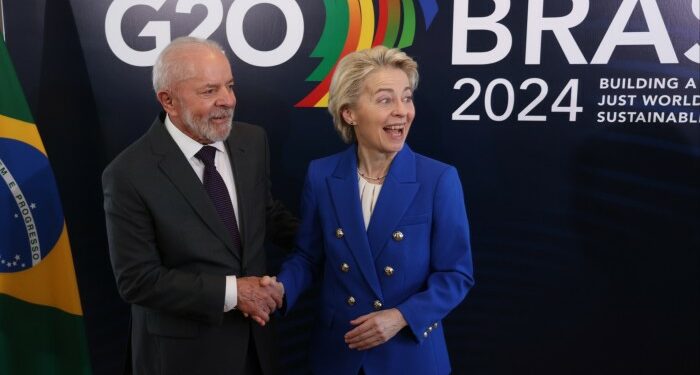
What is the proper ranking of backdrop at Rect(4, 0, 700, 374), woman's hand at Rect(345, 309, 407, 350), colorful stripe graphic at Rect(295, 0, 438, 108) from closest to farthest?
woman's hand at Rect(345, 309, 407, 350) → backdrop at Rect(4, 0, 700, 374) → colorful stripe graphic at Rect(295, 0, 438, 108)

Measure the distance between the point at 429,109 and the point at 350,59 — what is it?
2.47 feet

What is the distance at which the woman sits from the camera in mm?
1758

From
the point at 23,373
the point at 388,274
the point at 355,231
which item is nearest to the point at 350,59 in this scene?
the point at 355,231

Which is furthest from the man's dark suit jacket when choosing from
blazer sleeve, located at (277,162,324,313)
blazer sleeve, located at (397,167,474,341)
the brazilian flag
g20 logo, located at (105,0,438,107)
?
the brazilian flag

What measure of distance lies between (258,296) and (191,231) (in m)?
0.28

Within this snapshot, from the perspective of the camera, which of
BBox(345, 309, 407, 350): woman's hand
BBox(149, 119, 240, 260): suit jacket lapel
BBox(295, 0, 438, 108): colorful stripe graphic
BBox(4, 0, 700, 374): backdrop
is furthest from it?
BBox(295, 0, 438, 108): colorful stripe graphic

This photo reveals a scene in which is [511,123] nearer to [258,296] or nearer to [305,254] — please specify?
[305,254]

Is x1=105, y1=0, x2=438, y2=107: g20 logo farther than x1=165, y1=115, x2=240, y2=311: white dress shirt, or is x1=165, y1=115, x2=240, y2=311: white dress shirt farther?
x1=105, y1=0, x2=438, y2=107: g20 logo

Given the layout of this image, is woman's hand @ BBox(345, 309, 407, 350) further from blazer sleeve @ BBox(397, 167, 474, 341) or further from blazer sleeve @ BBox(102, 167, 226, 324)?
blazer sleeve @ BBox(102, 167, 226, 324)

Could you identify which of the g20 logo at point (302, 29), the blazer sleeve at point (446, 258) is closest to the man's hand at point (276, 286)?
the blazer sleeve at point (446, 258)

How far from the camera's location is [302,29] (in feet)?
8.30

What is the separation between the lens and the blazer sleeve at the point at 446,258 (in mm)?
1721

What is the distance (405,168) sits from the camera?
5.96 ft

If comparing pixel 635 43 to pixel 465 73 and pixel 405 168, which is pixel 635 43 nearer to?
pixel 465 73
